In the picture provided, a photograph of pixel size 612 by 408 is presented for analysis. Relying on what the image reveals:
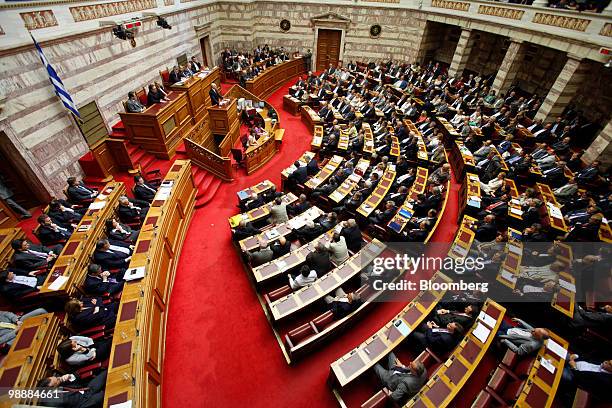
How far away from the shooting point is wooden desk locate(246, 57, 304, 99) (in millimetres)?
16016

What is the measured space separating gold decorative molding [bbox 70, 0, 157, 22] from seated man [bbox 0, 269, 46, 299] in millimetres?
7365

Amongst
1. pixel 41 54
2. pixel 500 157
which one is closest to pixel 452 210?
pixel 500 157

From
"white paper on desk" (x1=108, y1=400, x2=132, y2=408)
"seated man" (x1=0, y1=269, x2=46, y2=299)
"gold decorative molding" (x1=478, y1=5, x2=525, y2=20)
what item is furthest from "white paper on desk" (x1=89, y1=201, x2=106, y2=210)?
"gold decorative molding" (x1=478, y1=5, x2=525, y2=20)

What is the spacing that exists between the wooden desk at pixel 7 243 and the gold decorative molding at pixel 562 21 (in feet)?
61.1

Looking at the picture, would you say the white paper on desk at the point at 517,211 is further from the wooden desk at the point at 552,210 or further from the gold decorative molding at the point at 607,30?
the gold decorative molding at the point at 607,30

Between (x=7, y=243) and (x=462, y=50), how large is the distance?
21087 millimetres

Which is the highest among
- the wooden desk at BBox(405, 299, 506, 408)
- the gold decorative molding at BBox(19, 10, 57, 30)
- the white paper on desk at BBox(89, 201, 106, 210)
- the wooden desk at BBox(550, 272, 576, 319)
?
the gold decorative molding at BBox(19, 10, 57, 30)

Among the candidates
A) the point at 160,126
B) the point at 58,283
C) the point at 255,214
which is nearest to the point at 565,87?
the point at 255,214

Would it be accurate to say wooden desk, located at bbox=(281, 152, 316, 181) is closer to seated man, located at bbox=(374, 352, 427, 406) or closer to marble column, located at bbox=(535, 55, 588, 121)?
seated man, located at bbox=(374, 352, 427, 406)

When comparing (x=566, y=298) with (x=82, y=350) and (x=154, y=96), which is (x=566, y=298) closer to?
→ (x=82, y=350)

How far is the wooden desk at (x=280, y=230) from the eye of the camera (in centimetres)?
700

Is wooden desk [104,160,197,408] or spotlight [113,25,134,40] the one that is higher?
spotlight [113,25,134,40]

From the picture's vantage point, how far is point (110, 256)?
6.00m

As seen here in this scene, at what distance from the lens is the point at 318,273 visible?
6.37 metres
